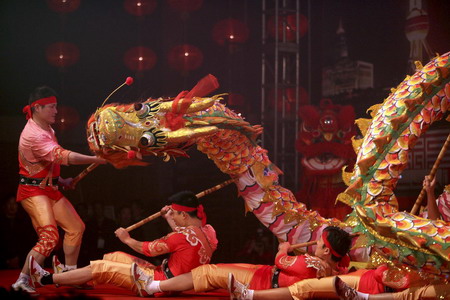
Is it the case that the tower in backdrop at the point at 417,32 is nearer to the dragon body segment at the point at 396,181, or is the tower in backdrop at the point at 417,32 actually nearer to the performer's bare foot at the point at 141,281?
the dragon body segment at the point at 396,181

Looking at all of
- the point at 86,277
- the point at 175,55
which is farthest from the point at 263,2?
the point at 86,277

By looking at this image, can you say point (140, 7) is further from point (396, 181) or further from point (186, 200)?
point (396, 181)

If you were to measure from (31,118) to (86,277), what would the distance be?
3.59ft

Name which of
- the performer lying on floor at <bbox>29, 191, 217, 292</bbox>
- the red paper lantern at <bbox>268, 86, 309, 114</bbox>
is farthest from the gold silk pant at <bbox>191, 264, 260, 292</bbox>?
the red paper lantern at <bbox>268, 86, 309, 114</bbox>

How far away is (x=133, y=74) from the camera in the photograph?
5934 mm

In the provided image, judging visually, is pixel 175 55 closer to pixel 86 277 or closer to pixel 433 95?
pixel 86 277

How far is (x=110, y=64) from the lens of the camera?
19.7 feet

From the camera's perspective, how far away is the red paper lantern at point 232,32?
5895mm

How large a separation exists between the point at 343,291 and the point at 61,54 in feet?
11.1

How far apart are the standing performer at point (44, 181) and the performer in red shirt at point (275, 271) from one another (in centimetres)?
59

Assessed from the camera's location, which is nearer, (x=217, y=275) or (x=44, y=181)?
(x=217, y=275)

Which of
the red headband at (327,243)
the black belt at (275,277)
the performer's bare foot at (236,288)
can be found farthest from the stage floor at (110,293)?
the red headband at (327,243)

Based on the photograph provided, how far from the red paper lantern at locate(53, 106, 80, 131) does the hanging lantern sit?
9.10 ft

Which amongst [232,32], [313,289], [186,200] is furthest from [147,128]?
[232,32]
